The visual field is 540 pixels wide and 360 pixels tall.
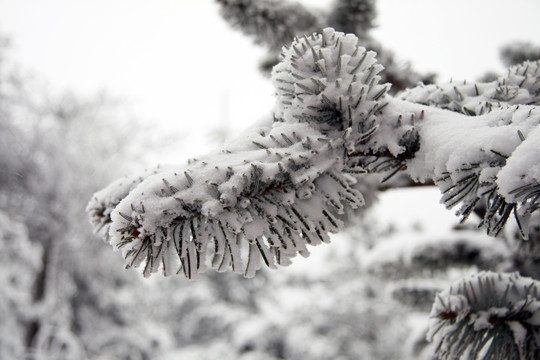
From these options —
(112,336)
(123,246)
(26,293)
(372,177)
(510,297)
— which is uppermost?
(26,293)

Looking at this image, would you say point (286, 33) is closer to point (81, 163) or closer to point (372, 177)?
point (372, 177)

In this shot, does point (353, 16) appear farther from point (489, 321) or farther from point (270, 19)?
point (489, 321)

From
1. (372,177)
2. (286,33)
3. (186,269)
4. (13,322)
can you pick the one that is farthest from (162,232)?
(13,322)

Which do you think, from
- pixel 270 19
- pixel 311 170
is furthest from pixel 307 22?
pixel 311 170

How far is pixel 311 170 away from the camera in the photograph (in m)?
0.56

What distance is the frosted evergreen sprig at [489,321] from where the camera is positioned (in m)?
0.79

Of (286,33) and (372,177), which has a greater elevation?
(286,33)

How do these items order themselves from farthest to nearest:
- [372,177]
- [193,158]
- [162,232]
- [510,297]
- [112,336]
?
[112,336]
[372,177]
[510,297]
[193,158]
[162,232]

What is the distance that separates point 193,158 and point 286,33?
1.56m

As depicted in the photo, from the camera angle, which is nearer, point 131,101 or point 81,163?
point 81,163

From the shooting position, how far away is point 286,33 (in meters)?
1.95

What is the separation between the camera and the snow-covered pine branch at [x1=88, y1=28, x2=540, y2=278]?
0.52 metres

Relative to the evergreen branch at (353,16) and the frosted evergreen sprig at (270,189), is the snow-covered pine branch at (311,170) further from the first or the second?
the evergreen branch at (353,16)

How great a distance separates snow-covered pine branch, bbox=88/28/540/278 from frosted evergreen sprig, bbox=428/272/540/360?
0.39 meters
